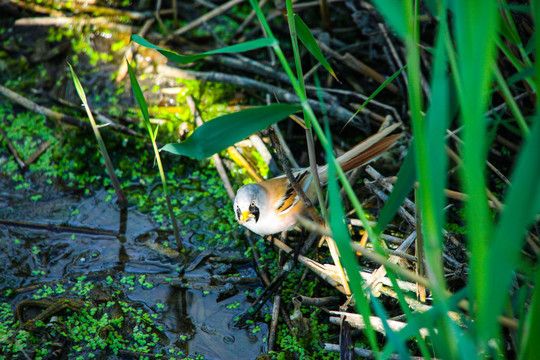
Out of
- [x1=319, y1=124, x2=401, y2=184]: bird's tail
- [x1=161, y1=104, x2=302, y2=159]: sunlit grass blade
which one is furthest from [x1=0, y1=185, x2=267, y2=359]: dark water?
[x1=161, y1=104, x2=302, y2=159]: sunlit grass blade

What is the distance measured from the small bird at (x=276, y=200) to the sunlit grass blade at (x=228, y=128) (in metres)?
1.17

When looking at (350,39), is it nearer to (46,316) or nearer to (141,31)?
(141,31)

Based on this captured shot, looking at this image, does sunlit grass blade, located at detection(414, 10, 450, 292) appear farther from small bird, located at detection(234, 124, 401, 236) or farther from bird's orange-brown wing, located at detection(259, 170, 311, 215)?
bird's orange-brown wing, located at detection(259, 170, 311, 215)

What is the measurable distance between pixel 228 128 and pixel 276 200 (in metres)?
1.49

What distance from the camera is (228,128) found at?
1.73 meters

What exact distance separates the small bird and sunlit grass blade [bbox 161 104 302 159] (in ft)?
3.82

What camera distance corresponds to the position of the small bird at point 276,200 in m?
2.90

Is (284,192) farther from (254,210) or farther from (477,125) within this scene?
(477,125)

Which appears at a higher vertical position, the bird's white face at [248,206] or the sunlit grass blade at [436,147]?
the bird's white face at [248,206]

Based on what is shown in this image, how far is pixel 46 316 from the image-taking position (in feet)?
8.34

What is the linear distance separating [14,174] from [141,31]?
1670mm

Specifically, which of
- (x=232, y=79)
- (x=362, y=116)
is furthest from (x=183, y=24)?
(x=362, y=116)

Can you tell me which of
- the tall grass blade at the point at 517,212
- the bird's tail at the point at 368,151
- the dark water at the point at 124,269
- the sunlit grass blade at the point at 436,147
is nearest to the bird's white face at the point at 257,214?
the dark water at the point at 124,269

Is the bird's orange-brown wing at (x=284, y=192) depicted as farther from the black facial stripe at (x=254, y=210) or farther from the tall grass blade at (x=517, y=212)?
the tall grass blade at (x=517, y=212)
